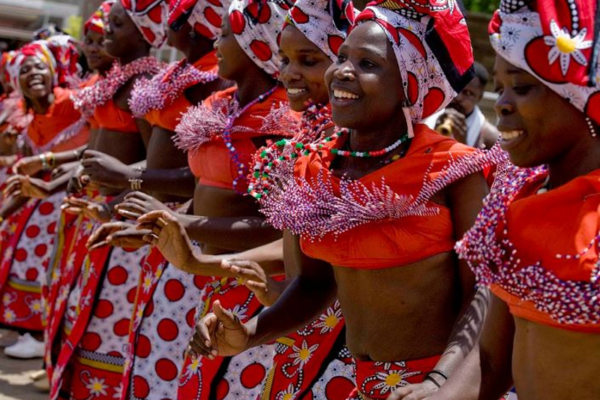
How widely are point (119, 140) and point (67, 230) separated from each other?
1532 mm

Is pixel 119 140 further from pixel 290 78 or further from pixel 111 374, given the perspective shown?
pixel 290 78

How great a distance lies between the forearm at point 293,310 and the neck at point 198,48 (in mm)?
2156

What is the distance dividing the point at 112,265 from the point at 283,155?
264 centimetres

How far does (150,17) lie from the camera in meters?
5.99

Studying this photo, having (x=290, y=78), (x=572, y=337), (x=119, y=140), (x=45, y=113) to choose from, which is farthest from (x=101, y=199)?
(x=572, y=337)

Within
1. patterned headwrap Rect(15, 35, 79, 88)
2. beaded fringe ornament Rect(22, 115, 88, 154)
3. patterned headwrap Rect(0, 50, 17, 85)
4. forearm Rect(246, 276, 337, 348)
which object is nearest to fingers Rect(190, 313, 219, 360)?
forearm Rect(246, 276, 337, 348)

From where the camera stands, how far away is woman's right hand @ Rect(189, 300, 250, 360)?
3.20 metres

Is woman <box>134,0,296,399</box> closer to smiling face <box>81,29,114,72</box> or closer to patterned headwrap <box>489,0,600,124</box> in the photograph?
patterned headwrap <box>489,0,600,124</box>

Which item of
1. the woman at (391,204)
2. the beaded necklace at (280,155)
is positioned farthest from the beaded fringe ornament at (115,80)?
the woman at (391,204)

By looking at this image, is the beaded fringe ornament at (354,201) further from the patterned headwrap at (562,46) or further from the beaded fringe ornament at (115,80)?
the beaded fringe ornament at (115,80)

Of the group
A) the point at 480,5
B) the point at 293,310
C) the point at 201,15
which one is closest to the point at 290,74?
the point at 293,310

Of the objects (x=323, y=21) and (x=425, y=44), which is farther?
(x=323, y=21)

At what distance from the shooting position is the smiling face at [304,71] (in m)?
3.80

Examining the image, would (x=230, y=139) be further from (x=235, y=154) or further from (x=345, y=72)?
(x=345, y=72)
